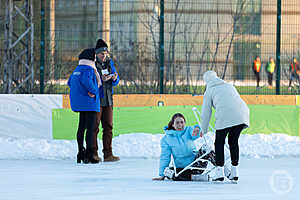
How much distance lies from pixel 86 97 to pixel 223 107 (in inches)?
111

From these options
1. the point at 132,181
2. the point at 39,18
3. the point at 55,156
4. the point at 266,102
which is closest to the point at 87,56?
the point at 55,156

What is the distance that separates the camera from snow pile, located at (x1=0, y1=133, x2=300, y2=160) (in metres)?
11.1

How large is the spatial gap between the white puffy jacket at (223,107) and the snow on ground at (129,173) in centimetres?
76

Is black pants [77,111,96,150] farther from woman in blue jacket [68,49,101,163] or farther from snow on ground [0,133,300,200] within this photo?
snow on ground [0,133,300,200]

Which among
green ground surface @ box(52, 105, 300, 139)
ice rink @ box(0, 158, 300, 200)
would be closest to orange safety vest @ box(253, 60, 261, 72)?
green ground surface @ box(52, 105, 300, 139)

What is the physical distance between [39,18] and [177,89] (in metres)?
3.15

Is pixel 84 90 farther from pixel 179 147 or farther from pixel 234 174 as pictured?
pixel 234 174

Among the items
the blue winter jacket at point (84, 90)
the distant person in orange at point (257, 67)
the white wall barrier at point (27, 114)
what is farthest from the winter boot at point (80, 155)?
the distant person in orange at point (257, 67)

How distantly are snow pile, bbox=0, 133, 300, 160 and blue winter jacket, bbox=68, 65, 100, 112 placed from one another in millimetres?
1108

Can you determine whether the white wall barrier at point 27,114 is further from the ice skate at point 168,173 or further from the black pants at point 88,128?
the ice skate at point 168,173

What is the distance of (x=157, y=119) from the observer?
503 inches

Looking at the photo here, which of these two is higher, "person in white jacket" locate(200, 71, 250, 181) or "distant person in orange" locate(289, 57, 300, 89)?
"distant person in orange" locate(289, 57, 300, 89)

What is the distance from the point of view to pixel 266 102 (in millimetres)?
13875

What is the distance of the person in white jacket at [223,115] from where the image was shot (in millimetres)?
8211
